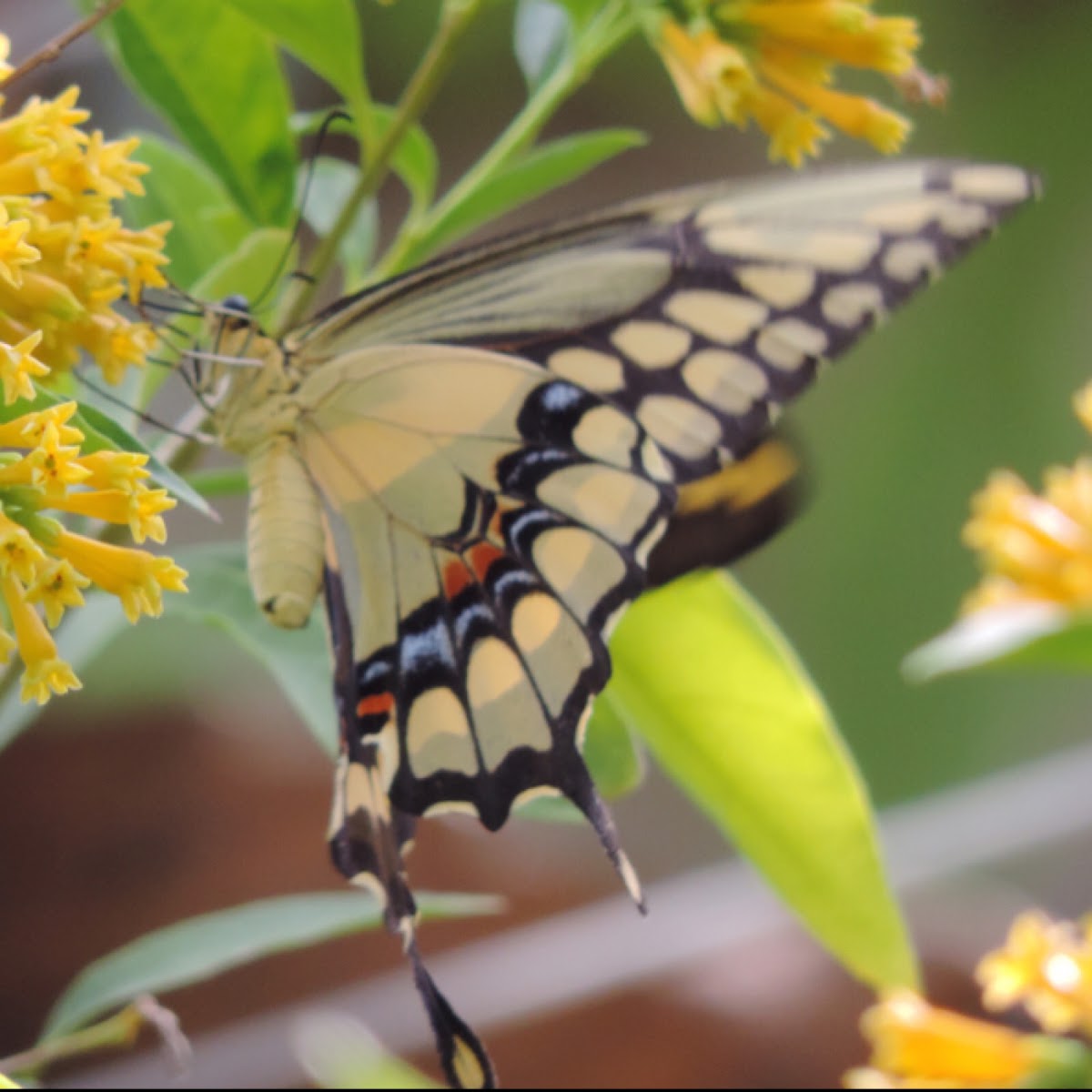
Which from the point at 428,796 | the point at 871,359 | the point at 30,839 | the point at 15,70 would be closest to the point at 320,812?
the point at 30,839

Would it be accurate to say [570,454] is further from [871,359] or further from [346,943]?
[871,359]

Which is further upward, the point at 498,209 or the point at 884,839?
the point at 498,209

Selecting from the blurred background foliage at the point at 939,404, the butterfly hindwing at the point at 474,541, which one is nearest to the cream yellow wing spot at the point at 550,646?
the butterfly hindwing at the point at 474,541

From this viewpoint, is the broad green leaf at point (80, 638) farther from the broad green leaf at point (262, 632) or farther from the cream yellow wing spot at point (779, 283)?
the cream yellow wing spot at point (779, 283)

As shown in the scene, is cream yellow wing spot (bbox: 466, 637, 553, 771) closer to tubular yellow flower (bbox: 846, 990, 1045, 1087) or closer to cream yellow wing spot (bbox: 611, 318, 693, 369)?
cream yellow wing spot (bbox: 611, 318, 693, 369)

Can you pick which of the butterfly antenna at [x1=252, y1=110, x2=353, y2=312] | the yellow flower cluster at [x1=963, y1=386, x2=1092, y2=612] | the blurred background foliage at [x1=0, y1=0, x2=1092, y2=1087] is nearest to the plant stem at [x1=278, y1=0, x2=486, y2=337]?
the butterfly antenna at [x1=252, y1=110, x2=353, y2=312]

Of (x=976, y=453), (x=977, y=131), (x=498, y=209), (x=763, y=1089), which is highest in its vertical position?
(x=977, y=131)
